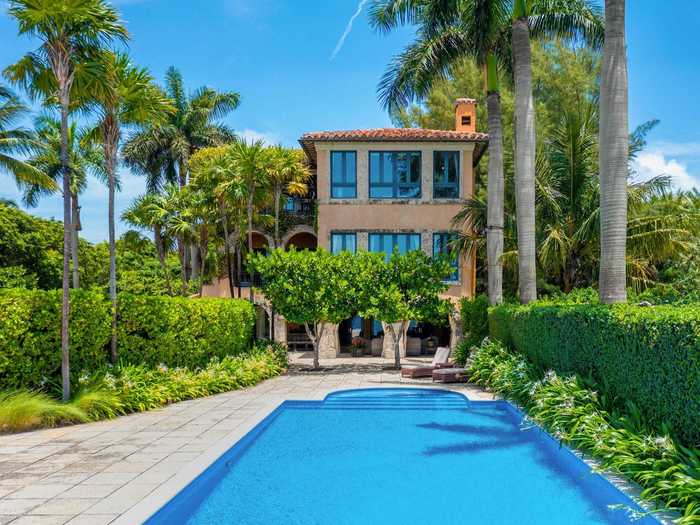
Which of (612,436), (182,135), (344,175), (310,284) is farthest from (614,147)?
(182,135)

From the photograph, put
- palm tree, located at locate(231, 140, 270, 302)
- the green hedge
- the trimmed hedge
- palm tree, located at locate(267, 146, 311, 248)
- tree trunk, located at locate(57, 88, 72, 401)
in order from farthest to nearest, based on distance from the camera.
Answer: palm tree, located at locate(267, 146, 311, 248) < palm tree, located at locate(231, 140, 270, 302) < tree trunk, located at locate(57, 88, 72, 401) < the trimmed hedge < the green hedge

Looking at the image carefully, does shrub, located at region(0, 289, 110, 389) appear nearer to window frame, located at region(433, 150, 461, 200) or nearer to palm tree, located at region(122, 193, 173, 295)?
palm tree, located at region(122, 193, 173, 295)

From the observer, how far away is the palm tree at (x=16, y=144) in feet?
Answer: 76.9

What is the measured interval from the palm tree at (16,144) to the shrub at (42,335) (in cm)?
1434

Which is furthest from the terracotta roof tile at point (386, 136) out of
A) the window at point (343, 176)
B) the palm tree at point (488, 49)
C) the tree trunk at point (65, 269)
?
the tree trunk at point (65, 269)

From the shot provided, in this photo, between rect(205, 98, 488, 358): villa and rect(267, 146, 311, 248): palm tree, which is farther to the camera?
rect(205, 98, 488, 358): villa

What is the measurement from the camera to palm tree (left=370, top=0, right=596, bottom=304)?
1516 cm

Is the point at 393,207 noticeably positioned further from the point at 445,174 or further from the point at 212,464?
the point at 212,464

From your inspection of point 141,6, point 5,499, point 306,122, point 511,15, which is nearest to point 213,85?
point 306,122

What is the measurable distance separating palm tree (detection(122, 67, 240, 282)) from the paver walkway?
972 inches

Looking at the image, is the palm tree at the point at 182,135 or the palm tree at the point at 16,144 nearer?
the palm tree at the point at 16,144

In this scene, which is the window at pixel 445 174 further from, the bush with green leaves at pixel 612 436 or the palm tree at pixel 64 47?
the palm tree at pixel 64 47

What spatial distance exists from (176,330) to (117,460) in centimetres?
634

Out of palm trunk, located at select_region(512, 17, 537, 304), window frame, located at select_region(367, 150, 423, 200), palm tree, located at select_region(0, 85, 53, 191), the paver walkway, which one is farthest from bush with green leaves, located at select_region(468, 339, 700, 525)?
palm tree, located at select_region(0, 85, 53, 191)
